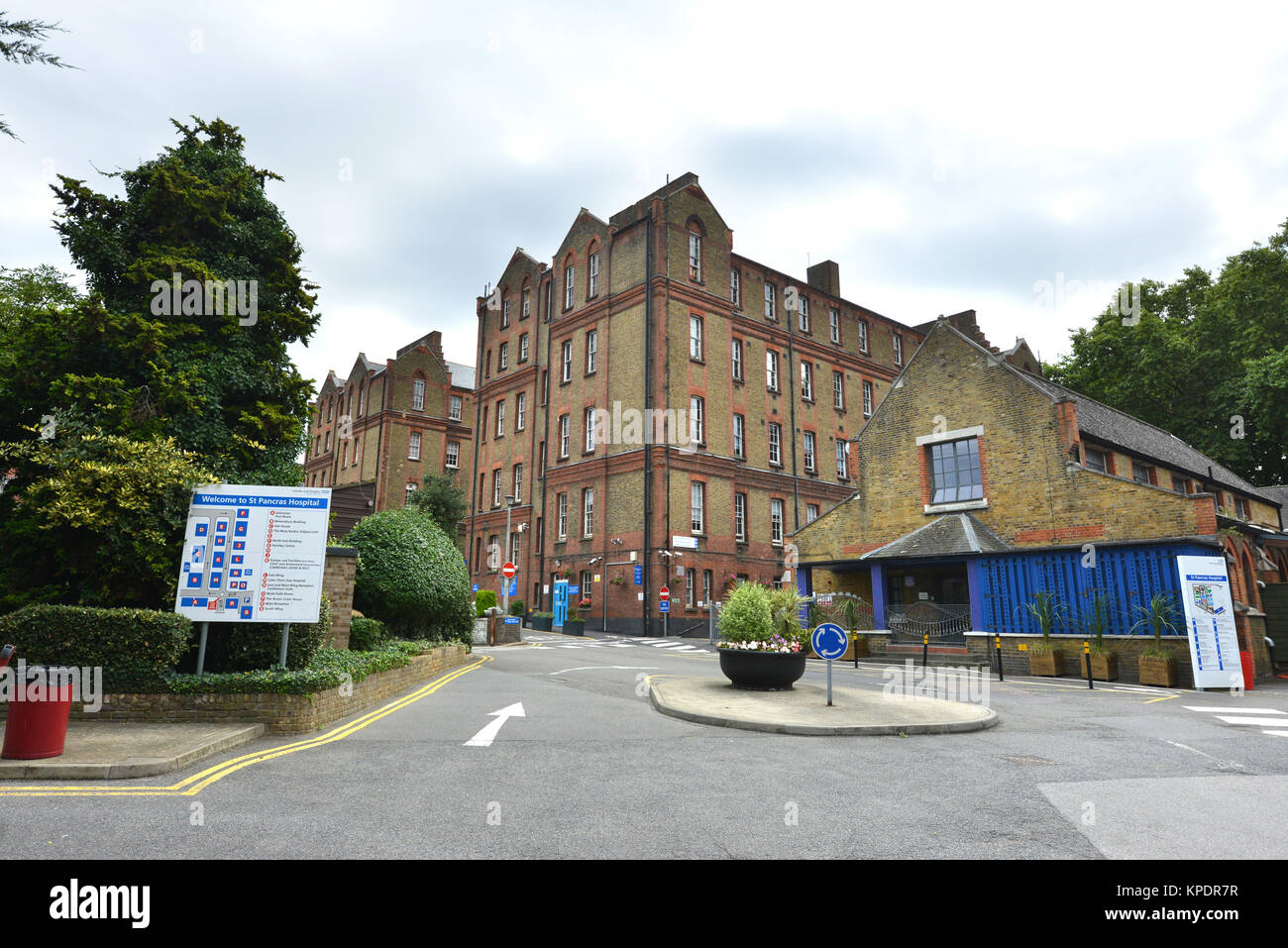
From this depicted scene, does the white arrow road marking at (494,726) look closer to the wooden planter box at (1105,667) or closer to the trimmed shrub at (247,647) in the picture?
the trimmed shrub at (247,647)

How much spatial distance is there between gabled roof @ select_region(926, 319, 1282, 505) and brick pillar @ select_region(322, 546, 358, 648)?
20.1 metres

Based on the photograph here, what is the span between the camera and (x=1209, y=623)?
55.9ft

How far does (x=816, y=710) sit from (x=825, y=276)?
42122mm

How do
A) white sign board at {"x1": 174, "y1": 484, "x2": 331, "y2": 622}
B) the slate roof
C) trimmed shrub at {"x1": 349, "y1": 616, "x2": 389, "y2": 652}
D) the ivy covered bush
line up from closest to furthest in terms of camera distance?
white sign board at {"x1": 174, "y1": 484, "x2": 331, "y2": 622}
trimmed shrub at {"x1": 349, "y1": 616, "x2": 389, "y2": 652}
the ivy covered bush
the slate roof

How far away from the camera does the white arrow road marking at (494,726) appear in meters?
8.65

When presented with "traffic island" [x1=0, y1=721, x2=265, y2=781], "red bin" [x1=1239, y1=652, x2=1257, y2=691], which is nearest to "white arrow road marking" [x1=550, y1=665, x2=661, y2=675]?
"traffic island" [x1=0, y1=721, x2=265, y2=781]

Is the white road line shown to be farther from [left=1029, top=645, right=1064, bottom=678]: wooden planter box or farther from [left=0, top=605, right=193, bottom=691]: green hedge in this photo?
[left=0, top=605, right=193, bottom=691]: green hedge

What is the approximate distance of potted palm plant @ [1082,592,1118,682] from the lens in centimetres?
1856

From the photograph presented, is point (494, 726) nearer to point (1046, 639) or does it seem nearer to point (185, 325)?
point (185, 325)

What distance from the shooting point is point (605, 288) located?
1593 inches

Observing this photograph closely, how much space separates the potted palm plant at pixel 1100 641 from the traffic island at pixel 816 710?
8.13 metres

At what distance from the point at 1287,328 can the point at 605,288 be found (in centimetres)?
3549

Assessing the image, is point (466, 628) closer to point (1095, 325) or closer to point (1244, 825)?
point (1244, 825)

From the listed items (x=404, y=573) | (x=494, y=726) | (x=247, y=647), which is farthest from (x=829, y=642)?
(x=404, y=573)
